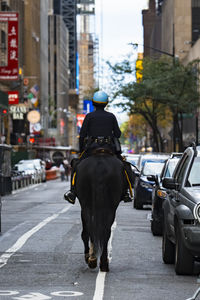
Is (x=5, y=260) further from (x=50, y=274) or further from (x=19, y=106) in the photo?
(x=19, y=106)

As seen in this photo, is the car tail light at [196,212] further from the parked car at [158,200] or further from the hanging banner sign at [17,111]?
the hanging banner sign at [17,111]

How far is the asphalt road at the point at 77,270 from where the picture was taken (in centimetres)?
978

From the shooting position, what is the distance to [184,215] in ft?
35.6

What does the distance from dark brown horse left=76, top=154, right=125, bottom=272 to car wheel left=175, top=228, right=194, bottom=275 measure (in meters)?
0.94

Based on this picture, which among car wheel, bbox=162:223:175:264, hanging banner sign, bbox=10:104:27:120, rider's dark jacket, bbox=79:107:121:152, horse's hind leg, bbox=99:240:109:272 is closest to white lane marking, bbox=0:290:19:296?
horse's hind leg, bbox=99:240:109:272

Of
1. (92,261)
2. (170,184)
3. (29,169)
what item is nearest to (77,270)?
(92,261)

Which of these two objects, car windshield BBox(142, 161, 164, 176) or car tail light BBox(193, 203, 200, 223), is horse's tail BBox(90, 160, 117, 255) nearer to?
car tail light BBox(193, 203, 200, 223)

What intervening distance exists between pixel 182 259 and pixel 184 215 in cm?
67

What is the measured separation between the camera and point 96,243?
11383 mm

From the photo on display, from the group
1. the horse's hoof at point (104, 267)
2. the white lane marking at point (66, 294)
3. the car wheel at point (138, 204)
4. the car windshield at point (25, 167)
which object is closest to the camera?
the white lane marking at point (66, 294)

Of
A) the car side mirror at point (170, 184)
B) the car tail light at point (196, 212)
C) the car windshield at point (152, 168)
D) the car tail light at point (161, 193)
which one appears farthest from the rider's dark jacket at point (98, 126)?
the car windshield at point (152, 168)

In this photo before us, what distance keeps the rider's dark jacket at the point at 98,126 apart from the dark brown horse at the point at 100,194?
0.47 metres

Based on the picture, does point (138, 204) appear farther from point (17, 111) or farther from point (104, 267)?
point (17, 111)

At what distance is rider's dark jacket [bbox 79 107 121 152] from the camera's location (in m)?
12.1
